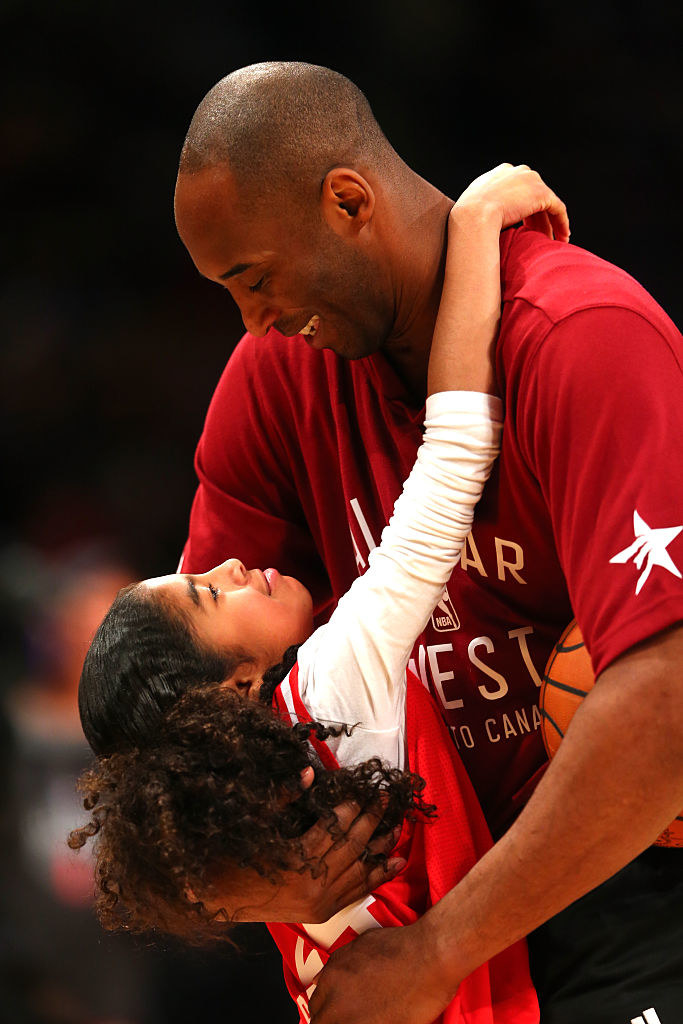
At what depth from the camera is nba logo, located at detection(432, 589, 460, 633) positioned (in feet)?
4.75

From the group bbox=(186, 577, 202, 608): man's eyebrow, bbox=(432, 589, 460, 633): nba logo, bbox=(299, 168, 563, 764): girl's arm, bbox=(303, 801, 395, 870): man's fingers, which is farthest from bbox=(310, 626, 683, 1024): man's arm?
bbox=(186, 577, 202, 608): man's eyebrow

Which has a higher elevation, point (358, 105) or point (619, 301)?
point (358, 105)

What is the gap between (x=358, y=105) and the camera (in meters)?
1.37

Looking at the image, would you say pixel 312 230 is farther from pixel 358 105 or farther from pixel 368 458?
pixel 368 458

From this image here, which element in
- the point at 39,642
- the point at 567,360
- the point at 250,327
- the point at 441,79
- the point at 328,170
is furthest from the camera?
the point at 39,642

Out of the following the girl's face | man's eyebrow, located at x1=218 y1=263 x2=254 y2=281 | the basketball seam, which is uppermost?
man's eyebrow, located at x1=218 y1=263 x2=254 y2=281

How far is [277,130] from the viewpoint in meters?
1.28

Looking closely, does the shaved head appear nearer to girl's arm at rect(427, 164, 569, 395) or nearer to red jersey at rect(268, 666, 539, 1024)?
girl's arm at rect(427, 164, 569, 395)

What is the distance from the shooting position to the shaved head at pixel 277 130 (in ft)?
4.20

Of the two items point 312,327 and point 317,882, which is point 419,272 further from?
point 317,882

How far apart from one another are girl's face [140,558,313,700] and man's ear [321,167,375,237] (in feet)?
1.66

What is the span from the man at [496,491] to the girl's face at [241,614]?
15cm

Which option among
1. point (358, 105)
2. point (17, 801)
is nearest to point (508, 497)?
point (358, 105)

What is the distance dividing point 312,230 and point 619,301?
0.38 meters
